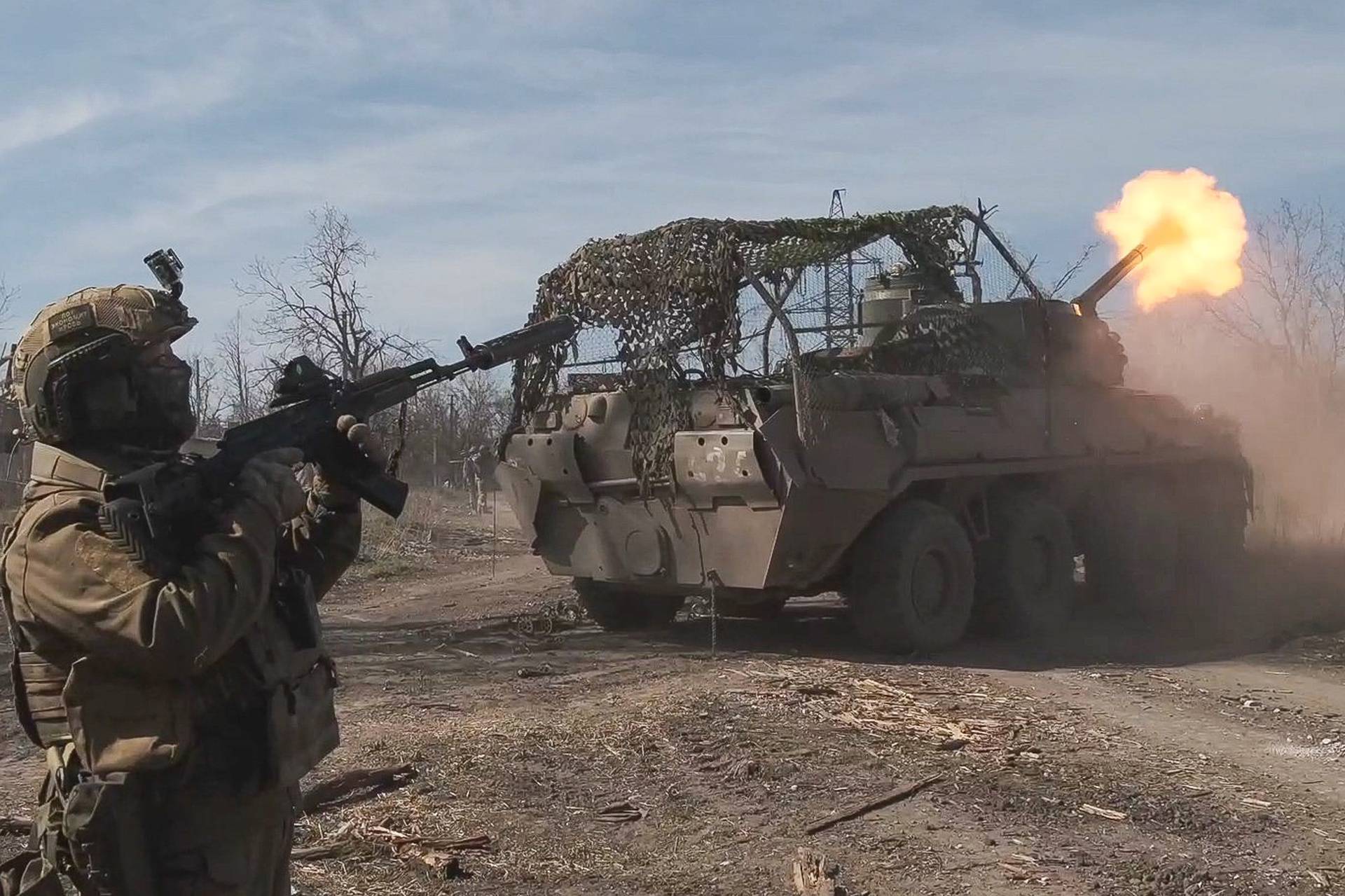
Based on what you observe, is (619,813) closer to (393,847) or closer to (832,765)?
(393,847)

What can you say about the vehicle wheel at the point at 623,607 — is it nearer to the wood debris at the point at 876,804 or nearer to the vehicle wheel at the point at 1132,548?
the vehicle wheel at the point at 1132,548

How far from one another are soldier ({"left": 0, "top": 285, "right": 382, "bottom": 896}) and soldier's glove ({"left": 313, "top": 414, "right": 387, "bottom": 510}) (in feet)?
1.33

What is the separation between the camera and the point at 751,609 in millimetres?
11117

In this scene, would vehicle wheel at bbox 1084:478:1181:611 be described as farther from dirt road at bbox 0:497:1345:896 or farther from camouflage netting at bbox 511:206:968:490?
camouflage netting at bbox 511:206:968:490

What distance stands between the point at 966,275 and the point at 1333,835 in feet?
20.9

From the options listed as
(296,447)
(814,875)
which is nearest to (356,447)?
(296,447)

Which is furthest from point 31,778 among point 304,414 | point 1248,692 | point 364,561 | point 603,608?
point 364,561

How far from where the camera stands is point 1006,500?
11.0 metres

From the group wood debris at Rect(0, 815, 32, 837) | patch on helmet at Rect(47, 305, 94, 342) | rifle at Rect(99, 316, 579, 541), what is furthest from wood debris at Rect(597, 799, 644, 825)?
patch on helmet at Rect(47, 305, 94, 342)

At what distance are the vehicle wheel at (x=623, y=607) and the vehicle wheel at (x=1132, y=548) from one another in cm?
377

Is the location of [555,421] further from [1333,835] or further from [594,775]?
[1333,835]

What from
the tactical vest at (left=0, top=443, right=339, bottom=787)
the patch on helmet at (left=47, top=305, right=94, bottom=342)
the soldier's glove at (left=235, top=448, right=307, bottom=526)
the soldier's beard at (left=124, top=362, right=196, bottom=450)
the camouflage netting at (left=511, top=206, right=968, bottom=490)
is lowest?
the tactical vest at (left=0, top=443, right=339, bottom=787)

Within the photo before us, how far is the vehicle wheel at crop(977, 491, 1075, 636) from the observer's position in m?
10.8

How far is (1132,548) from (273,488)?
10.6m
